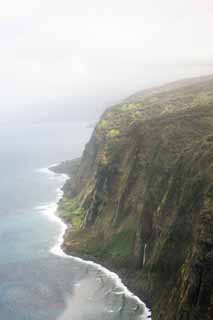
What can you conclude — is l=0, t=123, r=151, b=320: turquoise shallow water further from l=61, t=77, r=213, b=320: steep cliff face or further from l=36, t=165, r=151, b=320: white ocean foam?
l=61, t=77, r=213, b=320: steep cliff face

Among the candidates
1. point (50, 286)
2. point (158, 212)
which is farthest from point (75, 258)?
point (158, 212)

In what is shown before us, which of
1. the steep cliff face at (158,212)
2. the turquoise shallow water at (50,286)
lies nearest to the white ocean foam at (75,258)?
the turquoise shallow water at (50,286)

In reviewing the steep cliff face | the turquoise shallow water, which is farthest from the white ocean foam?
the steep cliff face

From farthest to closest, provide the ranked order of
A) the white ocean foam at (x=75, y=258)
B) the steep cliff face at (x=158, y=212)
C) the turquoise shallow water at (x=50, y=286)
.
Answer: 1. the white ocean foam at (x=75, y=258)
2. the turquoise shallow water at (x=50, y=286)
3. the steep cliff face at (x=158, y=212)

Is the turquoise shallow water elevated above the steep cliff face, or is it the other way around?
the steep cliff face

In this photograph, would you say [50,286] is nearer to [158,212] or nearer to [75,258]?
[75,258]

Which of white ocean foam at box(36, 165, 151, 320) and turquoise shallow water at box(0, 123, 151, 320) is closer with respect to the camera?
turquoise shallow water at box(0, 123, 151, 320)

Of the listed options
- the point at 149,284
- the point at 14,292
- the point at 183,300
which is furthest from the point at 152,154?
the point at 183,300

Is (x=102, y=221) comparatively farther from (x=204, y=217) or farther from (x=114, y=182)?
(x=204, y=217)

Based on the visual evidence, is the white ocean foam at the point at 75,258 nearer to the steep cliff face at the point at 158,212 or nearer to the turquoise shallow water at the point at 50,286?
the turquoise shallow water at the point at 50,286

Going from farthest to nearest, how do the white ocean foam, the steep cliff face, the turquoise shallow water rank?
1. the white ocean foam
2. the turquoise shallow water
3. the steep cliff face
